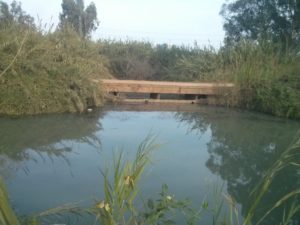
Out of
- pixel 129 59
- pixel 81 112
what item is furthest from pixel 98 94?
pixel 129 59

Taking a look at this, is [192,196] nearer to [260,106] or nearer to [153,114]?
[153,114]

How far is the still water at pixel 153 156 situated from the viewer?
10.5 ft

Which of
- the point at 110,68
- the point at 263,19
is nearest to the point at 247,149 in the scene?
the point at 110,68

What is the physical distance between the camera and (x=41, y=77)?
21.2ft

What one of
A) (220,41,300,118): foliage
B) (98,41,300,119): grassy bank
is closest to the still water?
(220,41,300,118): foliage

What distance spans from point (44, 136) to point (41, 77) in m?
1.75

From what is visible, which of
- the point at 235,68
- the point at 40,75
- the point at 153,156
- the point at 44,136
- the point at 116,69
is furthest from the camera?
the point at 116,69

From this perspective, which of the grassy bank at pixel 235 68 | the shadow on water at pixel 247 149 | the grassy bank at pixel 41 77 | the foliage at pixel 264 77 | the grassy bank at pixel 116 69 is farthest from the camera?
the grassy bank at pixel 235 68

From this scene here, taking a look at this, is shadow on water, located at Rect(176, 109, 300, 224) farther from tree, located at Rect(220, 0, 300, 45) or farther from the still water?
tree, located at Rect(220, 0, 300, 45)

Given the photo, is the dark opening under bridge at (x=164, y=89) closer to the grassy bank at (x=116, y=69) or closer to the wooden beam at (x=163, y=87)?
the wooden beam at (x=163, y=87)

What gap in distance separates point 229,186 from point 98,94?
435cm

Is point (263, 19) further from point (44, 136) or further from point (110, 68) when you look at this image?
point (44, 136)

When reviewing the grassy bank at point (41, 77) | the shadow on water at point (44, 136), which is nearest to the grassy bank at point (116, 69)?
the grassy bank at point (41, 77)

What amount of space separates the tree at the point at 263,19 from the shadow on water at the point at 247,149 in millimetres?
8334
